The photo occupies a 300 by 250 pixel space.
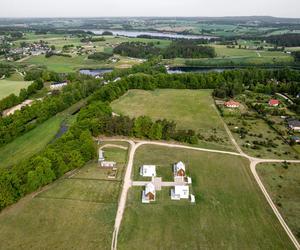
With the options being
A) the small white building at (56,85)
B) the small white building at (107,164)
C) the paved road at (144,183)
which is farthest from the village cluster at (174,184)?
the small white building at (56,85)

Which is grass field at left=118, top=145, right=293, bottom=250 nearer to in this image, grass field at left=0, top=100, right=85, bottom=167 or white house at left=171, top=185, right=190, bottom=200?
white house at left=171, top=185, right=190, bottom=200

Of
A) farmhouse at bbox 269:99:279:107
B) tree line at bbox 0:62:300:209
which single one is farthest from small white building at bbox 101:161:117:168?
farmhouse at bbox 269:99:279:107

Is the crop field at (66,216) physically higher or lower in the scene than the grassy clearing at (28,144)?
higher

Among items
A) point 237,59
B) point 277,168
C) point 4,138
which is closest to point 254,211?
point 277,168

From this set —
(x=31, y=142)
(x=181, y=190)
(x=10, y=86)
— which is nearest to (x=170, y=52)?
(x=10, y=86)

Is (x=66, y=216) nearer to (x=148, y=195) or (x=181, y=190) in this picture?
(x=148, y=195)

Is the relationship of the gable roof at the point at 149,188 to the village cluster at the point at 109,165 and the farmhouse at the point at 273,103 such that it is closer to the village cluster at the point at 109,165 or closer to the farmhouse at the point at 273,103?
the village cluster at the point at 109,165
